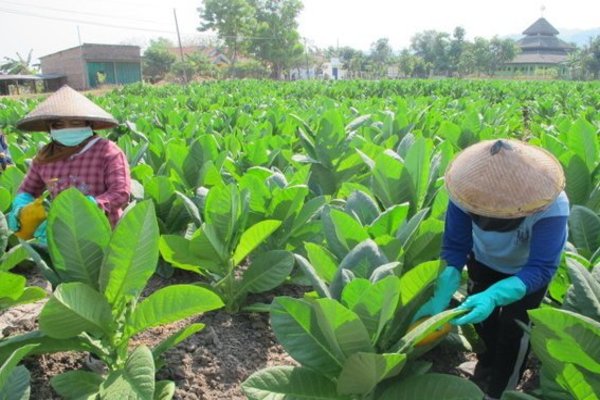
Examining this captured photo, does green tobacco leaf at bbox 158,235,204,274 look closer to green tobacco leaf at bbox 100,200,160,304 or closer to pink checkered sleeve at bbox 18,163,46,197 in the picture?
green tobacco leaf at bbox 100,200,160,304

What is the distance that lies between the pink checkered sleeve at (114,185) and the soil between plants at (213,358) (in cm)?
57

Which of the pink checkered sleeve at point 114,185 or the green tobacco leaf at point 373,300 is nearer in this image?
the green tobacco leaf at point 373,300

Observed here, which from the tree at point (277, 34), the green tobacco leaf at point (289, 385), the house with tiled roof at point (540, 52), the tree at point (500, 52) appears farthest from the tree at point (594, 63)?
the green tobacco leaf at point (289, 385)

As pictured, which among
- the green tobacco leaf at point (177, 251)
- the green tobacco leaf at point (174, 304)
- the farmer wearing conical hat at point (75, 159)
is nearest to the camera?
the green tobacco leaf at point (174, 304)

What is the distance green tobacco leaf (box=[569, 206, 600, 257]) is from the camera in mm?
2000

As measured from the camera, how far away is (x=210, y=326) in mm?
2234

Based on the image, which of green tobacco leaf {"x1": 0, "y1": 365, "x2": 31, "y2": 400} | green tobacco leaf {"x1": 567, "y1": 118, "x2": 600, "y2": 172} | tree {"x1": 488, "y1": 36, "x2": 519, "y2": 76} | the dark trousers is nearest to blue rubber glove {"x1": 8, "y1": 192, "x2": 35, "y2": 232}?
green tobacco leaf {"x1": 0, "y1": 365, "x2": 31, "y2": 400}

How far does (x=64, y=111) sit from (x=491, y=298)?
6.39 ft

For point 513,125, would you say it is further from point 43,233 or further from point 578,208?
point 43,233

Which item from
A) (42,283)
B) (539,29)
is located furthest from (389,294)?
(539,29)

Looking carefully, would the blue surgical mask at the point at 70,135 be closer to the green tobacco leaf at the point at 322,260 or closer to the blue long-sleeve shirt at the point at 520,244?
the green tobacco leaf at the point at 322,260

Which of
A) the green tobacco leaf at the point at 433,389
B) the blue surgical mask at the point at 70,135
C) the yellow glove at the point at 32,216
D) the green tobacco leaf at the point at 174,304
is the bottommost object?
the green tobacco leaf at the point at 433,389

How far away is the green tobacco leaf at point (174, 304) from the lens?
149cm

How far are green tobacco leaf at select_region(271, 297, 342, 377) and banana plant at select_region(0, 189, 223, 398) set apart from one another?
7.2 inches
